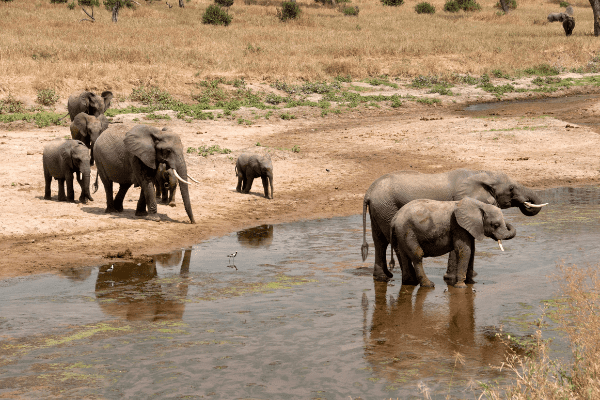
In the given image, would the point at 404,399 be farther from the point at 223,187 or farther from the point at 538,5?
the point at 538,5

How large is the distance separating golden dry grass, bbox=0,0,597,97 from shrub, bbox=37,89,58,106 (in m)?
0.68

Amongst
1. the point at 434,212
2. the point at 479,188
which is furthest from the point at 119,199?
the point at 479,188

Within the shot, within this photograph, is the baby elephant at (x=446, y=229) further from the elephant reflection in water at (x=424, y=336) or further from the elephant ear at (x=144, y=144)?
the elephant ear at (x=144, y=144)

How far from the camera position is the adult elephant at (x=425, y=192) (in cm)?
1063

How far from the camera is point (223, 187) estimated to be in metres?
17.8

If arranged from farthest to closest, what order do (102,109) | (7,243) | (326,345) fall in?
(102,109) → (7,243) → (326,345)

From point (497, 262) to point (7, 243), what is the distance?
8.20 metres

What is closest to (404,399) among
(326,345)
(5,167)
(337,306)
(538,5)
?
(326,345)

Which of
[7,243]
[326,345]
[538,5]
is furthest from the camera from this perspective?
[538,5]

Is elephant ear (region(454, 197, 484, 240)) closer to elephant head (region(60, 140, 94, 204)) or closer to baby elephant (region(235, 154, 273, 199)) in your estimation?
baby elephant (region(235, 154, 273, 199))

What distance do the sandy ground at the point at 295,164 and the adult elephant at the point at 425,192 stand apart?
1.27 metres

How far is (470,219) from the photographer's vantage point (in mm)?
9625

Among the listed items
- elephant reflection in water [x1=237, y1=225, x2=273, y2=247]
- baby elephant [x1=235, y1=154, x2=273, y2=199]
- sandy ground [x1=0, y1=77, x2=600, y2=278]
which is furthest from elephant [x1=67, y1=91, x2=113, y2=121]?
elephant reflection in water [x1=237, y1=225, x2=273, y2=247]

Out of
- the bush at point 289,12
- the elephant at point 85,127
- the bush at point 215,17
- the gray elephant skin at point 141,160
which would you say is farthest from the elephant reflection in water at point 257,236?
the bush at point 289,12
